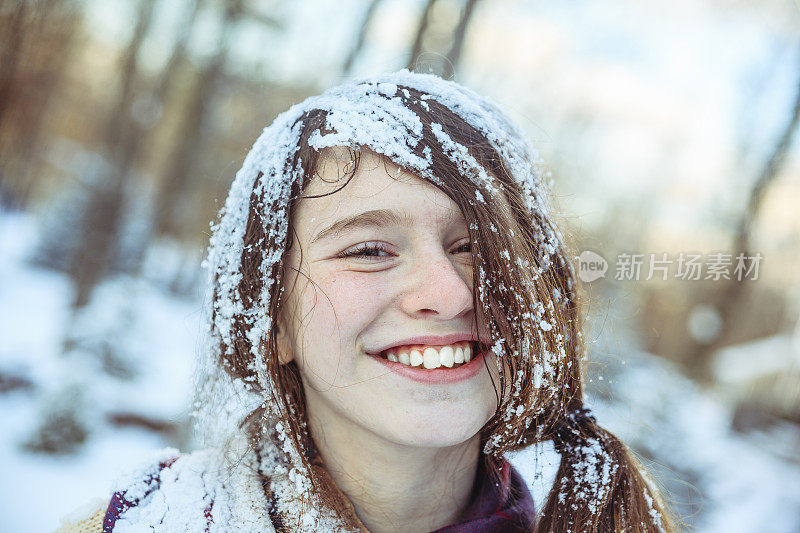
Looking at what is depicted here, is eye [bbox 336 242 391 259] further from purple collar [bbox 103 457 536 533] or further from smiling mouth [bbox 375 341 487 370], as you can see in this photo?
purple collar [bbox 103 457 536 533]

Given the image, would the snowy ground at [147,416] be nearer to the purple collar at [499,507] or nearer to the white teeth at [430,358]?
the purple collar at [499,507]

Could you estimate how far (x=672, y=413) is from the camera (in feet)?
22.6

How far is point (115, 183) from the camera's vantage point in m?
7.90

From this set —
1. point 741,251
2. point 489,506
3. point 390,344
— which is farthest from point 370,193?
point 741,251

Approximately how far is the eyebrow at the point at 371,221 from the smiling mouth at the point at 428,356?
Answer: 0.30 metres

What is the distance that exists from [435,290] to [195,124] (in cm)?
916

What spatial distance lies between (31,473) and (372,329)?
15.0 feet

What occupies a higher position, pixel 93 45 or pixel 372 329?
pixel 93 45

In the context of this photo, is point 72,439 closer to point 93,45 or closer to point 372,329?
point 372,329

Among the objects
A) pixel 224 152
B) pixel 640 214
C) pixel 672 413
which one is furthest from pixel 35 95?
pixel 640 214

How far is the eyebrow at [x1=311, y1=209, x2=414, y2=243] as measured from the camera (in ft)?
4.22

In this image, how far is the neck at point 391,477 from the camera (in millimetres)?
1426

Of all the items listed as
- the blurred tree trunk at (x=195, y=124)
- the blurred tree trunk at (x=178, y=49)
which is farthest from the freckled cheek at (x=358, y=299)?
the blurred tree trunk at (x=178, y=49)

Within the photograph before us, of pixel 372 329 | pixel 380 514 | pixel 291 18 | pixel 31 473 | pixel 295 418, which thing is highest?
pixel 291 18
